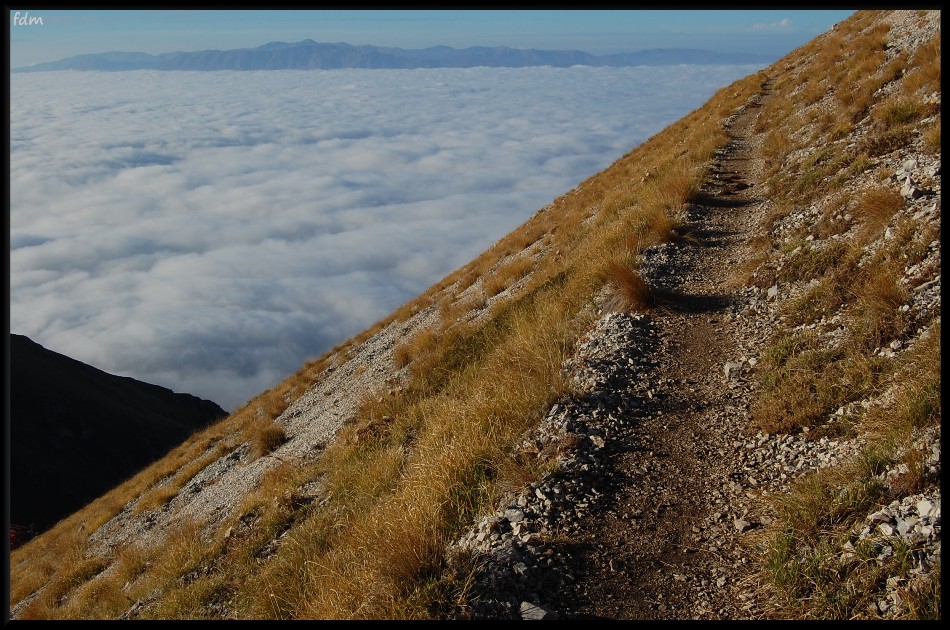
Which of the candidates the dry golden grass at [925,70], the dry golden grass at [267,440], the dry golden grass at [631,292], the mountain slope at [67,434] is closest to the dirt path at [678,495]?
the dry golden grass at [631,292]

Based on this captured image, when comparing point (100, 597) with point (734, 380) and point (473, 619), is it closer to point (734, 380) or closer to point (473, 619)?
point (473, 619)

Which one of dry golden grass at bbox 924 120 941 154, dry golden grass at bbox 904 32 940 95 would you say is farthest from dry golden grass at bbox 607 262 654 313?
dry golden grass at bbox 904 32 940 95

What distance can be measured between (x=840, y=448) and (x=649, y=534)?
2027mm

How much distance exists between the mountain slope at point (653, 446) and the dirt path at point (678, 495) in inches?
0.9

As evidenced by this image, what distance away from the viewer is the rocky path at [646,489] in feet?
13.5

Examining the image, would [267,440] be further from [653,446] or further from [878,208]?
[878,208]

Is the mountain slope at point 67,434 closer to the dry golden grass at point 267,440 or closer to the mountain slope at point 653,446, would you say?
the dry golden grass at point 267,440

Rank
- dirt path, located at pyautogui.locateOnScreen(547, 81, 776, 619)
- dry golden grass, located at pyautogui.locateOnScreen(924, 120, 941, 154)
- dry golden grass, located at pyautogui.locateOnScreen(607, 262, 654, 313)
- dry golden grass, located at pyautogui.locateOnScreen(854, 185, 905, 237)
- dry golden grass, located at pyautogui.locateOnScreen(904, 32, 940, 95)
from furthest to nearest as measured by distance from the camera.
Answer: dry golden grass, located at pyautogui.locateOnScreen(904, 32, 940, 95) → dry golden grass, located at pyautogui.locateOnScreen(924, 120, 941, 154) → dry golden grass, located at pyautogui.locateOnScreen(607, 262, 654, 313) → dry golden grass, located at pyautogui.locateOnScreen(854, 185, 905, 237) → dirt path, located at pyautogui.locateOnScreen(547, 81, 776, 619)

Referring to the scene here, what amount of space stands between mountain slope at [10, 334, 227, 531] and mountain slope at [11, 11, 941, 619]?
2963 inches

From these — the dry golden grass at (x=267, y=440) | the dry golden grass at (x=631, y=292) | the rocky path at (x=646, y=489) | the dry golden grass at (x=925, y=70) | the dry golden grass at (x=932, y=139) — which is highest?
the dry golden grass at (x=925, y=70)

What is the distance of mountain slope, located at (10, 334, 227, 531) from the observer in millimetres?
73250

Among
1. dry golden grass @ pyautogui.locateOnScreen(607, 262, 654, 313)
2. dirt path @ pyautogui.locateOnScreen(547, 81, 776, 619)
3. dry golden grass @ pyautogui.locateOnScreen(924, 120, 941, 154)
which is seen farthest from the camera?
dry golden grass @ pyautogui.locateOnScreen(924, 120, 941, 154)

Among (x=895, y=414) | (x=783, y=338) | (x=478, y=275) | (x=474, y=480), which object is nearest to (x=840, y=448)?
(x=895, y=414)

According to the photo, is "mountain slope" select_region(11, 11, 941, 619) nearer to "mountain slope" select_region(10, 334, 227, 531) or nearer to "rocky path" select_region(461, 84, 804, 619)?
"rocky path" select_region(461, 84, 804, 619)
